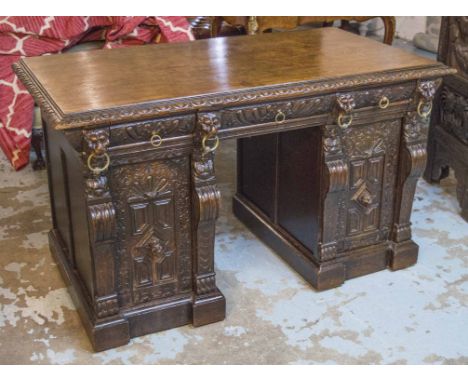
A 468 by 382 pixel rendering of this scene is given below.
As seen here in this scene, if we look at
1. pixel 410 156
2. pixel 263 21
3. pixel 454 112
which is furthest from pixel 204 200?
pixel 263 21

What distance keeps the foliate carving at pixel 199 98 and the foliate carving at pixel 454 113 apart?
0.78m

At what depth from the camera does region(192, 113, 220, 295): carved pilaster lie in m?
2.22

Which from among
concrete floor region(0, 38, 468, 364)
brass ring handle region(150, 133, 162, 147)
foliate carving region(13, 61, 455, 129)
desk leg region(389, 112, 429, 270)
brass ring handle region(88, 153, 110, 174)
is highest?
foliate carving region(13, 61, 455, 129)

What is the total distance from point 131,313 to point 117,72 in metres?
0.81

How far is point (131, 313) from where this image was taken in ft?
7.95

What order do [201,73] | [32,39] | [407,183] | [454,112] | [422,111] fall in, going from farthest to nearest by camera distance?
1. [32,39]
2. [454,112]
3. [407,183]
4. [422,111]
5. [201,73]

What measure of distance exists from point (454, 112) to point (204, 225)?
155cm

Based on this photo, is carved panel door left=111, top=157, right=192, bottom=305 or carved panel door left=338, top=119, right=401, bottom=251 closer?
carved panel door left=111, top=157, right=192, bottom=305

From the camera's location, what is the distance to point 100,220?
220 centimetres

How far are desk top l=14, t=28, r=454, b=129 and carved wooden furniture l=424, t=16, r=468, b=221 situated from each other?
2.04ft

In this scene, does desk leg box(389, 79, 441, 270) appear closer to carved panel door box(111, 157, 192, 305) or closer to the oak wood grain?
the oak wood grain

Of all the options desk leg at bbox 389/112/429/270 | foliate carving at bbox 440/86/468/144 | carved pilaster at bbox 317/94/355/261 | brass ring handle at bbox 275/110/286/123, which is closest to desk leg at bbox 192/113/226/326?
brass ring handle at bbox 275/110/286/123

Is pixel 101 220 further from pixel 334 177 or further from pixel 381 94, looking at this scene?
pixel 381 94

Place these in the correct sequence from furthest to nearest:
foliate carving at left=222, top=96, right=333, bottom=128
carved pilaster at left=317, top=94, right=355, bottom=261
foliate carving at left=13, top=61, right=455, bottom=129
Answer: carved pilaster at left=317, top=94, right=355, bottom=261 < foliate carving at left=222, top=96, right=333, bottom=128 < foliate carving at left=13, top=61, right=455, bottom=129
